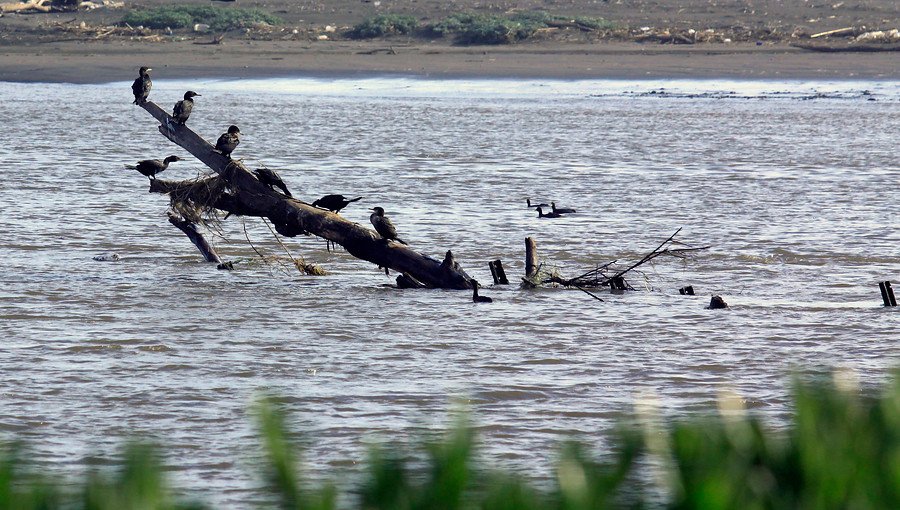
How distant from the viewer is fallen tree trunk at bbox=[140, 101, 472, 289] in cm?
977

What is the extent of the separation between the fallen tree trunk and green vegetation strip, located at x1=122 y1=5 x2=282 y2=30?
3146 cm

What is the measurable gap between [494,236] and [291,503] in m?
11.3

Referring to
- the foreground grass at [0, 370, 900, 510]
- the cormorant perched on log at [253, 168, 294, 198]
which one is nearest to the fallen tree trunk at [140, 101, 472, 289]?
Result: the cormorant perched on log at [253, 168, 294, 198]

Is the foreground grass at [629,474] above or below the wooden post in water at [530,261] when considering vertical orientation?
above

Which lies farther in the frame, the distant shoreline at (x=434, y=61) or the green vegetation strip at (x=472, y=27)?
the green vegetation strip at (x=472, y=27)

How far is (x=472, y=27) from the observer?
3916 cm

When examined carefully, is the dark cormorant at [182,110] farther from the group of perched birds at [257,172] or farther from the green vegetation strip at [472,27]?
the green vegetation strip at [472,27]

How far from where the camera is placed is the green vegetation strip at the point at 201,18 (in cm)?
4066

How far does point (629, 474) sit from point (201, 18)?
136 ft

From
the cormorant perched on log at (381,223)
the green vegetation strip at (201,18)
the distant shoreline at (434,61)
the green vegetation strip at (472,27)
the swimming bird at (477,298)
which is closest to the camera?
the swimming bird at (477,298)

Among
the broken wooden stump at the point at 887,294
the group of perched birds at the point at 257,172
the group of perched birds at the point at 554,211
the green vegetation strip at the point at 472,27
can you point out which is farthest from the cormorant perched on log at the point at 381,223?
the green vegetation strip at the point at 472,27

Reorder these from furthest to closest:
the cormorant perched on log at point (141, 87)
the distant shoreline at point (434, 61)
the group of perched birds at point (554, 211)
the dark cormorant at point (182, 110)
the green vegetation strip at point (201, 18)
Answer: the green vegetation strip at point (201, 18) < the distant shoreline at point (434, 61) < the group of perched birds at point (554, 211) < the cormorant perched on log at point (141, 87) < the dark cormorant at point (182, 110)

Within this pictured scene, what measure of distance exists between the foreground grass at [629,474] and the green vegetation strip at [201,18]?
40.1 m

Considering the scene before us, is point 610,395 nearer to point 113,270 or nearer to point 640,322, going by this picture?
point 640,322
